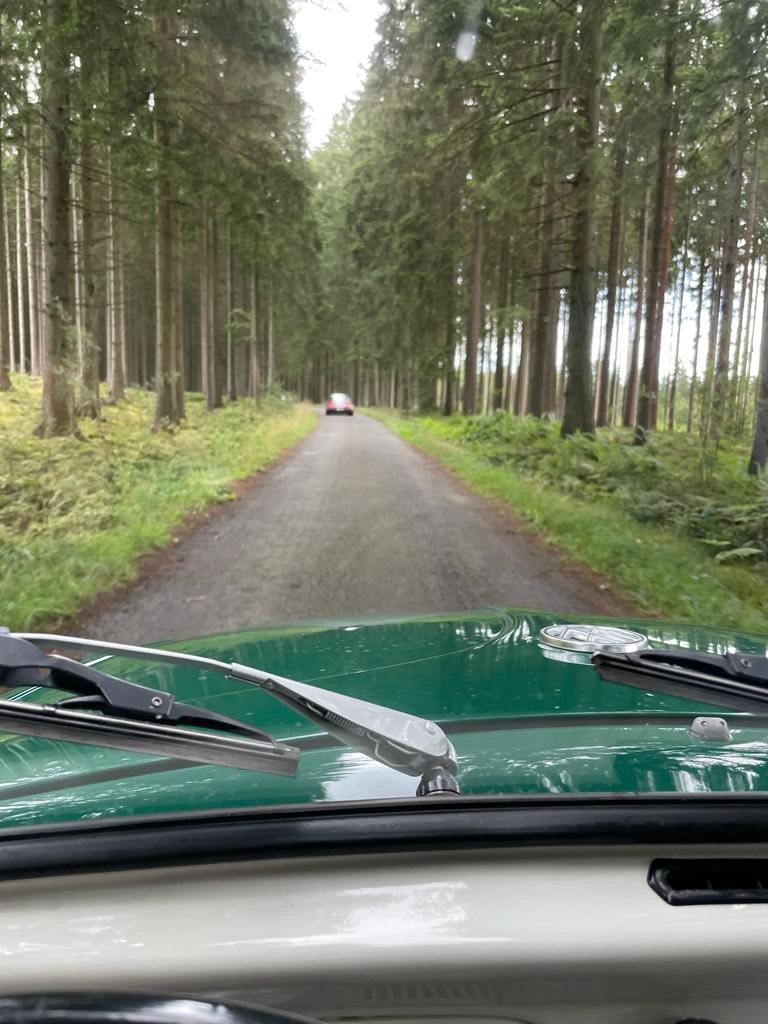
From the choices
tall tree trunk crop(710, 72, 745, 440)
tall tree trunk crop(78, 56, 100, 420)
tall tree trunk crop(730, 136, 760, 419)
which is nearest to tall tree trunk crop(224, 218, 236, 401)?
tall tree trunk crop(78, 56, 100, 420)

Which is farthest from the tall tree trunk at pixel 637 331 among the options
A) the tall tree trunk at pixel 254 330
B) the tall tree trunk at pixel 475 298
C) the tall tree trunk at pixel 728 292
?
the tall tree trunk at pixel 254 330

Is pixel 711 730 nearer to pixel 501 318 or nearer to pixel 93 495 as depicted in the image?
pixel 93 495

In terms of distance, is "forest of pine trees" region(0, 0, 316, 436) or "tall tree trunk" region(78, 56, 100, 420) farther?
"tall tree trunk" region(78, 56, 100, 420)

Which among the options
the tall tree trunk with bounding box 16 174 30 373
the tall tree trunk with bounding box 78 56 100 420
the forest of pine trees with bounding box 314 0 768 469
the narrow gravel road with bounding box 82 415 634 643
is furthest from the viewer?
the tall tree trunk with bounding box 16 174 30 373

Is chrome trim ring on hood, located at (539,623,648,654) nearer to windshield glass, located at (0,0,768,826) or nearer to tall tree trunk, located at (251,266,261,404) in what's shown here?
windshield glass, located at (0,0,768,826)

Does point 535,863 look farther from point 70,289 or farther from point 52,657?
point 70,289

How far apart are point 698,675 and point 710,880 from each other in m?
0.64

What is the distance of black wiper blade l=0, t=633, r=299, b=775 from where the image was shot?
1525mm

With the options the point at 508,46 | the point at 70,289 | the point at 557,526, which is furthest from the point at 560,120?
the point at 70,289

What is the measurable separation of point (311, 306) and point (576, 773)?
42.4 meters

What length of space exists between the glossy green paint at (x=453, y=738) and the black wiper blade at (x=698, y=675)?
0.37ft

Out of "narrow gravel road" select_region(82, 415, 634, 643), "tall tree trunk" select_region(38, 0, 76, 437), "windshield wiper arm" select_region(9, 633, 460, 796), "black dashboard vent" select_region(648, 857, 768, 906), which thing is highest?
"tall tree trunk" select_region(38, 0, 76, 437)

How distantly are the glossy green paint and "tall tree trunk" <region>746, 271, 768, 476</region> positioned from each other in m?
10.1

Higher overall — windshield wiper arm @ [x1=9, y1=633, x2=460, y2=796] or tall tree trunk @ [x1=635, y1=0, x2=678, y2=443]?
tall tree trunk @ [x1=635, y1=0, x2=678, y2=443]
